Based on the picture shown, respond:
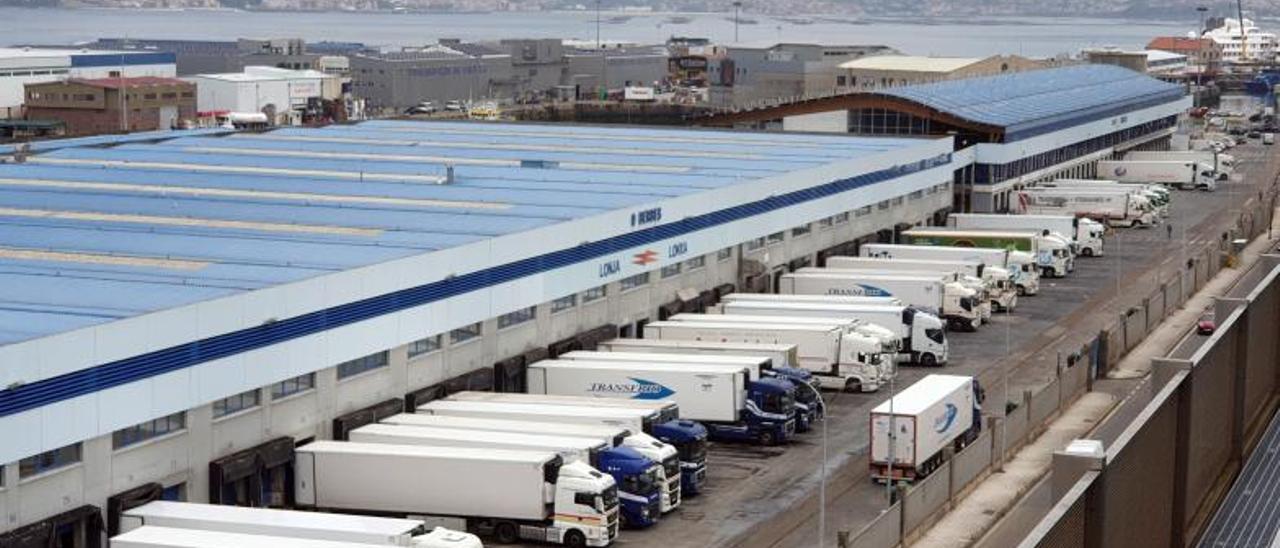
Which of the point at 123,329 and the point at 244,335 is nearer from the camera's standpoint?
the point at 123,329

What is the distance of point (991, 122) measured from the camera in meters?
71.8

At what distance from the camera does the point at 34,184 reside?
4622 centimetres

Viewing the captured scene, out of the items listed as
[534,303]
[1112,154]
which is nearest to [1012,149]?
[1112,154]

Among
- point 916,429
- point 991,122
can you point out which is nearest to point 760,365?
point 916,429

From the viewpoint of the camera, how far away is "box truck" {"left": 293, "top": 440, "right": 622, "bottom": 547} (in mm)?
28859

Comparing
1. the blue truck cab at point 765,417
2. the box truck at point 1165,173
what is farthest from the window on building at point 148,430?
the box truck at point 1165,173

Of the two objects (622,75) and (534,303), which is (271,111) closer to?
(622,75)

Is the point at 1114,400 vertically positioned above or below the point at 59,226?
below

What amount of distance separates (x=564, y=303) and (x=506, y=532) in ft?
36.0

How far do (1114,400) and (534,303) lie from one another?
450 inches

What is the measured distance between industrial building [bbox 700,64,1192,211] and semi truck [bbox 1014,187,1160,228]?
1239 mm

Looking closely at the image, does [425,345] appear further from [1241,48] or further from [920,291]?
[1241,48]

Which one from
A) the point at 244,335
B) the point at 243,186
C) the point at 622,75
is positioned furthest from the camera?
the point at 622,75

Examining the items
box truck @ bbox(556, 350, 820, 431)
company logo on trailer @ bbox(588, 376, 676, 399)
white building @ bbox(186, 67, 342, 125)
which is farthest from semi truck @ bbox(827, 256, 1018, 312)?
white building @ bbox(186, 67, 342, 125)
